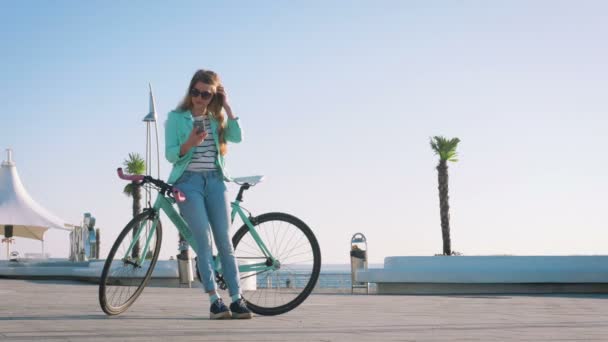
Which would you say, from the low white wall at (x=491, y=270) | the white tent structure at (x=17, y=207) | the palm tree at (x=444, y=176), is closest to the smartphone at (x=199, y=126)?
the low white wall at (x=491, y=270)

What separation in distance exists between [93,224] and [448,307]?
1892cm

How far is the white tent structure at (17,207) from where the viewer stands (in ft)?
101

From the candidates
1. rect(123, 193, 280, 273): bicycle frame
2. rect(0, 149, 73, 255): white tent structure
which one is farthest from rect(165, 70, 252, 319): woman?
rect(0, 149, 73, 255): white tent structure

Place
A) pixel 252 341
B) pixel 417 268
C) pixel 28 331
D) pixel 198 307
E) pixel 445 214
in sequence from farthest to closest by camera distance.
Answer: pixel 445 214, pixel 417 268, pixel 198 307, pixel 28 331, pixel 252 341

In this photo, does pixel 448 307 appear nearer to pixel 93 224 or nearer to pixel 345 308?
pixel 345 308

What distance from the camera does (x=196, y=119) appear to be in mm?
5188

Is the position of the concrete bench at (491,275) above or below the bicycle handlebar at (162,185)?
below

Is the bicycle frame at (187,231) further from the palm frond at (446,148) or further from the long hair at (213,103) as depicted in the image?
the palm frond at (446,148)

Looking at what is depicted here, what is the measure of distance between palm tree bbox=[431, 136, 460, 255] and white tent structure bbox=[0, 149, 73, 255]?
48.5 ft

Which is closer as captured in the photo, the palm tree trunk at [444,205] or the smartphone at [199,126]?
the smartphone at [199,126]

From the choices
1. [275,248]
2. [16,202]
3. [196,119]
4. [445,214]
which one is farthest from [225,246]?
[16,202]

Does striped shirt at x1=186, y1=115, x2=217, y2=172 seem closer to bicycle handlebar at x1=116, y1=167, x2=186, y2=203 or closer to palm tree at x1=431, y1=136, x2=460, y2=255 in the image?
bicycle handlebar at x1=116, y1=167, x2=186, y2=203

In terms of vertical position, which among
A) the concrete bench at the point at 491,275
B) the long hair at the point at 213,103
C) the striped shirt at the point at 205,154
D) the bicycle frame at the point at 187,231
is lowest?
the concrete bench at the point at 491,275

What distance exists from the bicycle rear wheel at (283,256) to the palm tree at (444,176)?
1772 centimetres
